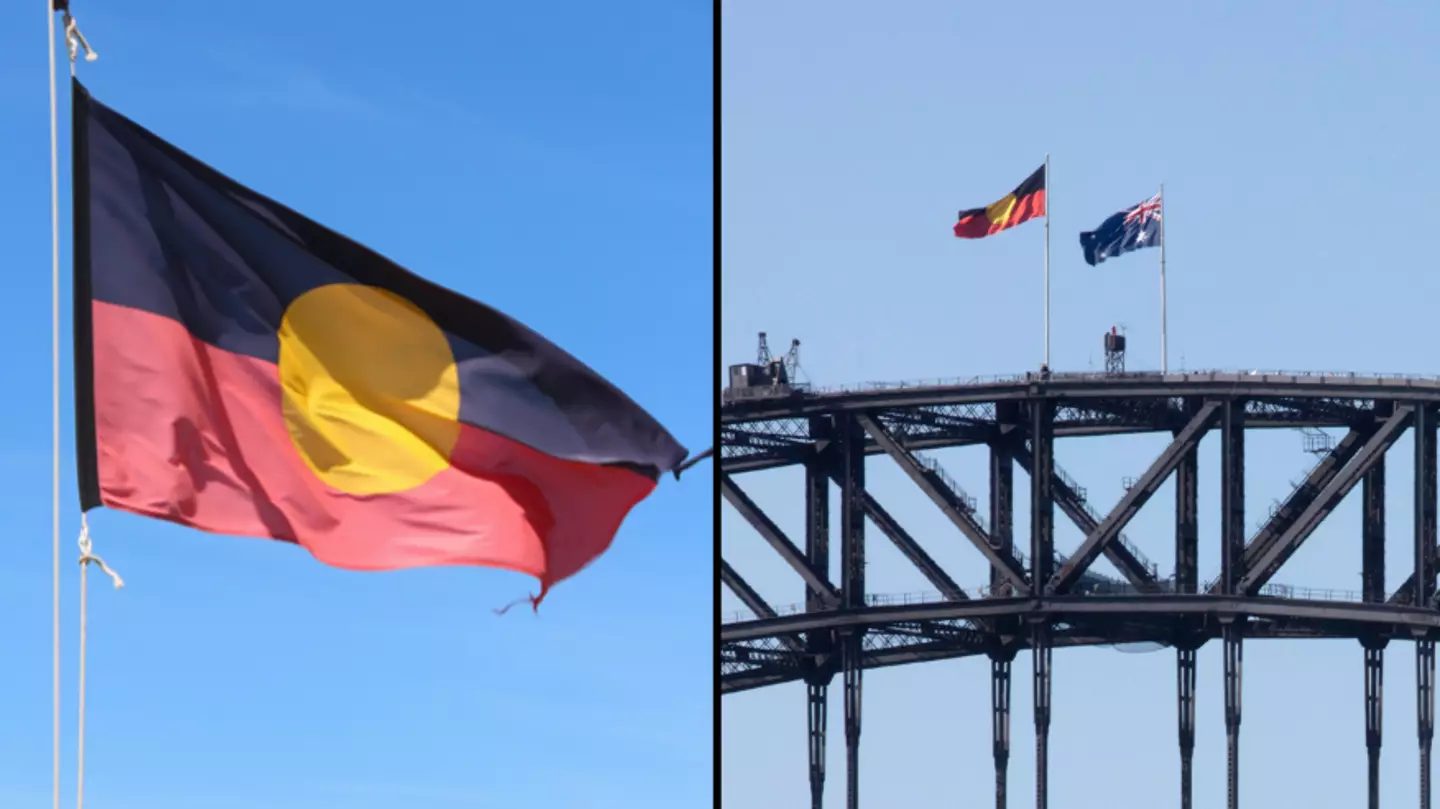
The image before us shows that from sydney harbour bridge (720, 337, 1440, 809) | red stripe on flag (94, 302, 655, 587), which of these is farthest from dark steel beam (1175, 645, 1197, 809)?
red stripe on flag (94, 302, 655, 587)

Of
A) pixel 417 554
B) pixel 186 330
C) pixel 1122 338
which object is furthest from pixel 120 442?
pixel 1122 338

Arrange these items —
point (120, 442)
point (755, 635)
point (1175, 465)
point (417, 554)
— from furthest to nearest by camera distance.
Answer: point (755, 635)
point (1175, 465)
point (417, 554)
point (120, 442)

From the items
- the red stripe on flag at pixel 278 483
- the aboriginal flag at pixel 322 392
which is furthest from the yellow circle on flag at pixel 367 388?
the red stripe on flag at pixel 278 483

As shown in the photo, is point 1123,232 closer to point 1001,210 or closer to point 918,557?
point 1001,210

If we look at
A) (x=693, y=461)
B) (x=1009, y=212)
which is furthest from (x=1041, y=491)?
(x=693, y=461)

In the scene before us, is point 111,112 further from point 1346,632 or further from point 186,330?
point 1346,632

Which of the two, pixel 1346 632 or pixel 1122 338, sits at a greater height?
pixel 1122 338
